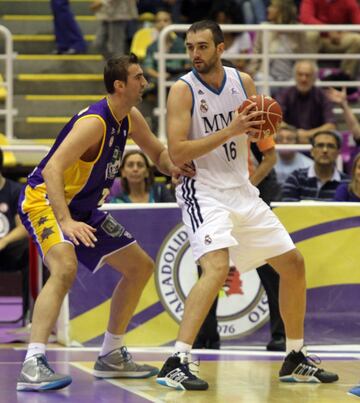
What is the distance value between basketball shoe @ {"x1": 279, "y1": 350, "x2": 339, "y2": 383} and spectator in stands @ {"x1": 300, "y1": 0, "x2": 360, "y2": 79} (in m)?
6.71

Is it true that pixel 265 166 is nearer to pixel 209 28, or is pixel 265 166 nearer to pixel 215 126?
pixel 215 126

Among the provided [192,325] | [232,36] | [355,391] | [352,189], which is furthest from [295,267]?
[232,36]

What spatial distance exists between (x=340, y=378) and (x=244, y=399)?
1.08m

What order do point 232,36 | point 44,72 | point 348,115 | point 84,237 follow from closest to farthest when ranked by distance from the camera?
point 84,237 → point 348,115 → point 232,36 → point 44,72

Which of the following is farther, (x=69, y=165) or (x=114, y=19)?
(x=114, y=19)

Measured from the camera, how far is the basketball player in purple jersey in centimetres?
791

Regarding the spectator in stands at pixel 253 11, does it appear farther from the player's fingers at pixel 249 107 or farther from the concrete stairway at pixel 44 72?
the player's fingers at pixel 249 107

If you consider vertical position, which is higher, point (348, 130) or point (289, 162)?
point (348, 130)

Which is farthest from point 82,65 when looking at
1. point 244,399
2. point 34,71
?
point 244,399

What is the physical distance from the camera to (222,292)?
10289 millimetres

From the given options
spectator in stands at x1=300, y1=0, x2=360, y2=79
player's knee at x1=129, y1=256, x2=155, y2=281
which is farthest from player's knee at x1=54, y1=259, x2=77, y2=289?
spectator in stands at x1=300, y1=0, x2=360, y2=79

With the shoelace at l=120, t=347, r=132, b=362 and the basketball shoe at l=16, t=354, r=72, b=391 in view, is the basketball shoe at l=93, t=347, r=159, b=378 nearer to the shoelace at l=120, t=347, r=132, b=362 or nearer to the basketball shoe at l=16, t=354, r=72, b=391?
the shoelace at l=120, t=347, r=132, b=362

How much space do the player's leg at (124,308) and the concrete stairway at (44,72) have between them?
6372 mm

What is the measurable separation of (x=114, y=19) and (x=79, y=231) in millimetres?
8267
